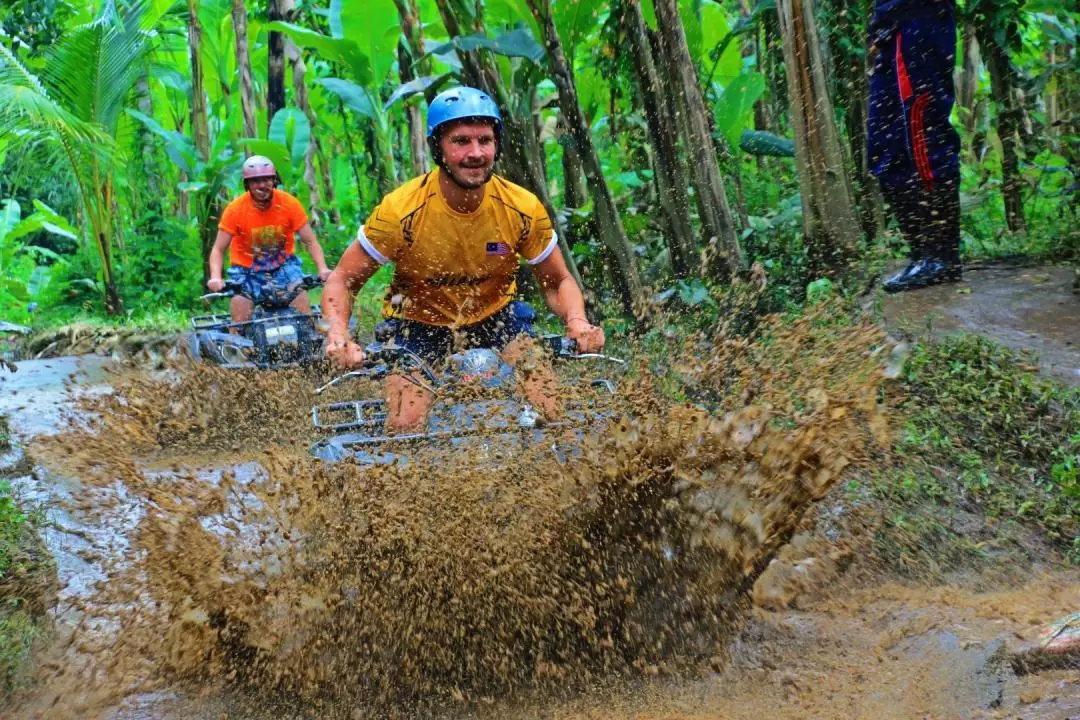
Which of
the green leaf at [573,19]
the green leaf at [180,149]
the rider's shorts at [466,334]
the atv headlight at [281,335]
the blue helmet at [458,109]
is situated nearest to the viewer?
the blue helmet at [458,109]

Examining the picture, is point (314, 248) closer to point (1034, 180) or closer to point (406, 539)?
point (1034, 180)

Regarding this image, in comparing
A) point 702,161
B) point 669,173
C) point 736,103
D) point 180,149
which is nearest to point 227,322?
point 669,173

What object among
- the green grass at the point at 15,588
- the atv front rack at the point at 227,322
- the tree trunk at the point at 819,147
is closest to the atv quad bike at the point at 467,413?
the green grass at the point at 15,588

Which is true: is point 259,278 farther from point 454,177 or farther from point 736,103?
point 454,177

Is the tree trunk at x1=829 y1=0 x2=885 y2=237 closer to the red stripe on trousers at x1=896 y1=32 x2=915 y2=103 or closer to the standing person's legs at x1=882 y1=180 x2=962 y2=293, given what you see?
the standing person's legs at x1=882 y1=180 x2=962 y2=293

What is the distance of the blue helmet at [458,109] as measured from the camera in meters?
4.43

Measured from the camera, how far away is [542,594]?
137 inches

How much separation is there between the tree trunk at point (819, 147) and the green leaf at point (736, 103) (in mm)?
1115

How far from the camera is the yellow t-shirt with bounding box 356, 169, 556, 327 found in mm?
4625

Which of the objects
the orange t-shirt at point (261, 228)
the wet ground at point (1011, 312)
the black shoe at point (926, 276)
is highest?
the orange t-shirt at point (261, 228)

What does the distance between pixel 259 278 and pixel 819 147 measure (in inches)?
190

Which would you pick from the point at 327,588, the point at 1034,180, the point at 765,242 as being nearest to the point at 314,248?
the point at 765,242

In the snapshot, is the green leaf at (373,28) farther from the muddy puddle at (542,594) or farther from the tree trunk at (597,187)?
the muddy puddle at (542,594)

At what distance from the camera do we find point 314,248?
9.48 metres
